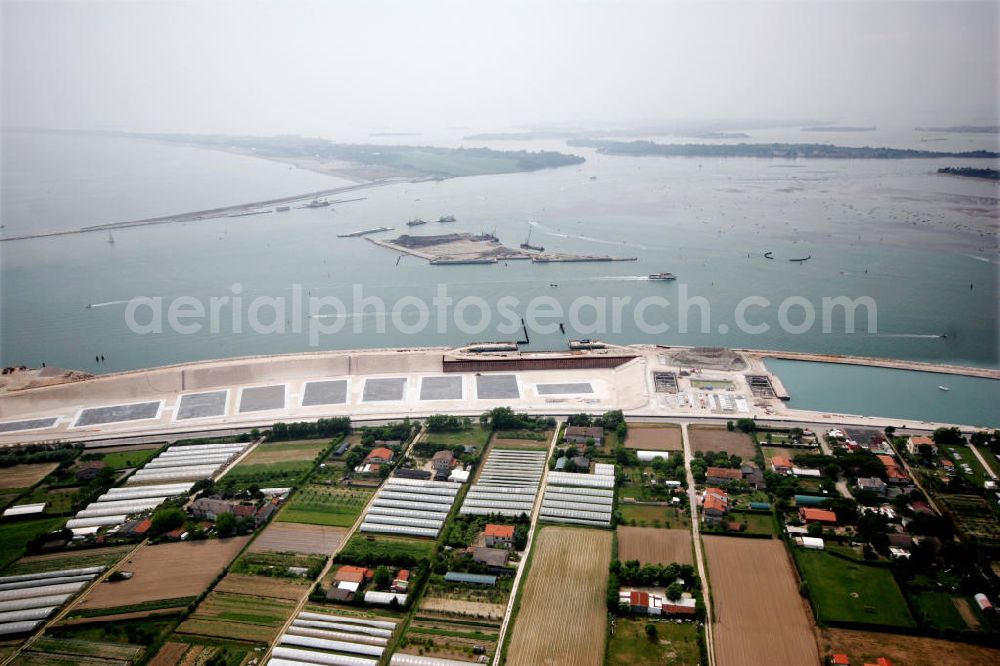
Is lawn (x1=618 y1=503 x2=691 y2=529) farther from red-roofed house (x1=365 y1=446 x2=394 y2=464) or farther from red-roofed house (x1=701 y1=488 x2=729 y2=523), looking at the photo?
red-roofed house (x1=365 y1=446 x2=394 y2=464)

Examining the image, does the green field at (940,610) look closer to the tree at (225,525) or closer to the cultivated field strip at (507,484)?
the cultivated field strip at (507,484)

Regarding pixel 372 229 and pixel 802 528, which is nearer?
pixel 802 528

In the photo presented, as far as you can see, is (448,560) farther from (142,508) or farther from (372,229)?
(372,229)

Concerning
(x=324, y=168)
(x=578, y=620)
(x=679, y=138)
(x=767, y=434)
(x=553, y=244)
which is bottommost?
(x=578, y=620)

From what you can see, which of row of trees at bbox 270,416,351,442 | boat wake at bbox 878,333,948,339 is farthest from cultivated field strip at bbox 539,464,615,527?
boat wake at bbox 878,333,948,339

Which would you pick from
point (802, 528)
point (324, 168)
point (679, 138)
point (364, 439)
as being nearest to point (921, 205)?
point (802, 528)

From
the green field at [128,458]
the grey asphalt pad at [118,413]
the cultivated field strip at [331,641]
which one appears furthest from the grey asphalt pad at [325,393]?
the cultivated field strip at [331,641]

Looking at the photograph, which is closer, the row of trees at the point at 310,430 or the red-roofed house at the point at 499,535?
the red-roofed house at the point at 499,535
